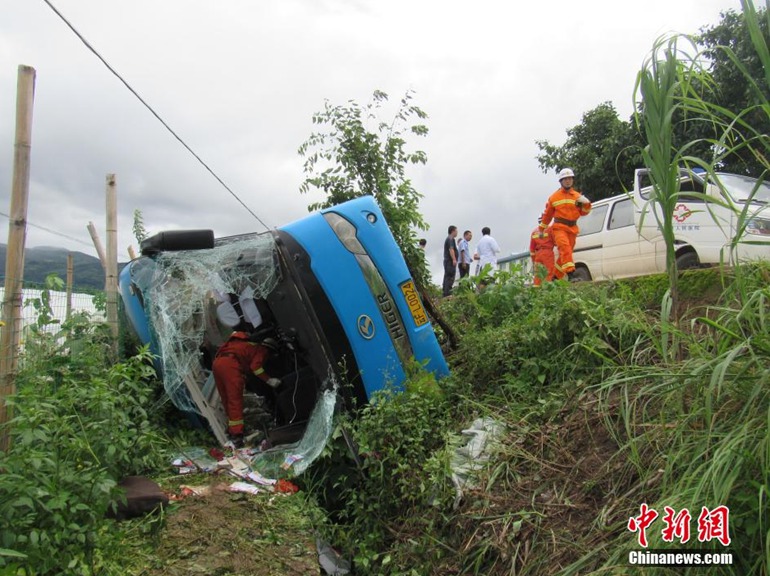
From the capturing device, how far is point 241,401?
401cm

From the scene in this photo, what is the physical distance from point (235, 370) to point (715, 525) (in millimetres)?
3103

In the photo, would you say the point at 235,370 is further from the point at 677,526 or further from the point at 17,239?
the point at 677,526

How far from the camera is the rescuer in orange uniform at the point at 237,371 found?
3.97 metres

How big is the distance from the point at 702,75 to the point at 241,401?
3.41 meters

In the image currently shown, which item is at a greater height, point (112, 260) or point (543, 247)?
point (543, 247)

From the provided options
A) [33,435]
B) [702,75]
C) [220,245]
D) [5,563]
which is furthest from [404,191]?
[5,563]

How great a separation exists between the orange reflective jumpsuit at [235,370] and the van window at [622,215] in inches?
233

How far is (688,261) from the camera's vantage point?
21.1ft

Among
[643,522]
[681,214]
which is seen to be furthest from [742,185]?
[643,522]

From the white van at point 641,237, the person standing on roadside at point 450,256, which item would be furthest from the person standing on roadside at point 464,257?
the white van at point 641,237

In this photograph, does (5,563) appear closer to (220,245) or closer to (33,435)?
(33,435)

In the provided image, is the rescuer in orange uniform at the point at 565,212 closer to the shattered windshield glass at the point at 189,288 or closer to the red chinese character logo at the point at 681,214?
the red chinese character logo at the point at 681,214

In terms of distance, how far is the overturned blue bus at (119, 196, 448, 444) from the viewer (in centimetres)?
370

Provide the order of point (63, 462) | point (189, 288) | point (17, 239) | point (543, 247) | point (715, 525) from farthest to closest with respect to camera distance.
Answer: point (543, 247), point (189, 288), point (17, 239), point (63, 462), point (715, 525)
